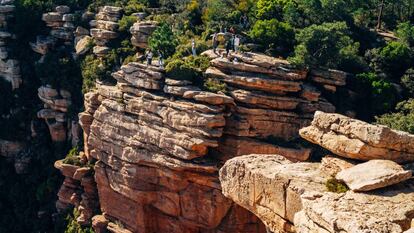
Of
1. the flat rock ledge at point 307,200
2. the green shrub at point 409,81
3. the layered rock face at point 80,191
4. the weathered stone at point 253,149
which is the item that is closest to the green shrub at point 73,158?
the layered rock face at point 80,191

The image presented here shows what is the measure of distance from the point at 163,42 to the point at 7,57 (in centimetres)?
1929

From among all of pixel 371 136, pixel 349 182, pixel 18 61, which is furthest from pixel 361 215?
pixel 18 61

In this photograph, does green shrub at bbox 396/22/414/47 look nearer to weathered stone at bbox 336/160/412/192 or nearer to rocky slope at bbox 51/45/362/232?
rocky slope at bbox 51/45/362/232

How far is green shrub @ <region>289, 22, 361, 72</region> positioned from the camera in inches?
1186

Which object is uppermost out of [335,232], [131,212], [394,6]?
[394,6]

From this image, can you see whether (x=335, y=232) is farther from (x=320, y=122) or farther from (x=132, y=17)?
(x=132, y=17)

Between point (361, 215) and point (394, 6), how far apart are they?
108 ft

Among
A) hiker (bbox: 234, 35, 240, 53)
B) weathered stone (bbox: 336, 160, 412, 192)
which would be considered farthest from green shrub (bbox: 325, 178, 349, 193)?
hiker (bbox: 234, 35, 240, 53)

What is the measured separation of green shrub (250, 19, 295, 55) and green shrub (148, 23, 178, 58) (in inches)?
204

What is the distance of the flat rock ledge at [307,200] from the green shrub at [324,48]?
13459 millimetres

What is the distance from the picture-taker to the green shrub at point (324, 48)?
98.8 ft

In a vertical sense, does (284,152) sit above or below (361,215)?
below

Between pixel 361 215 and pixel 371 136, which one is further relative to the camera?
pixel 371 136

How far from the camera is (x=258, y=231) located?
30016 millimetres
